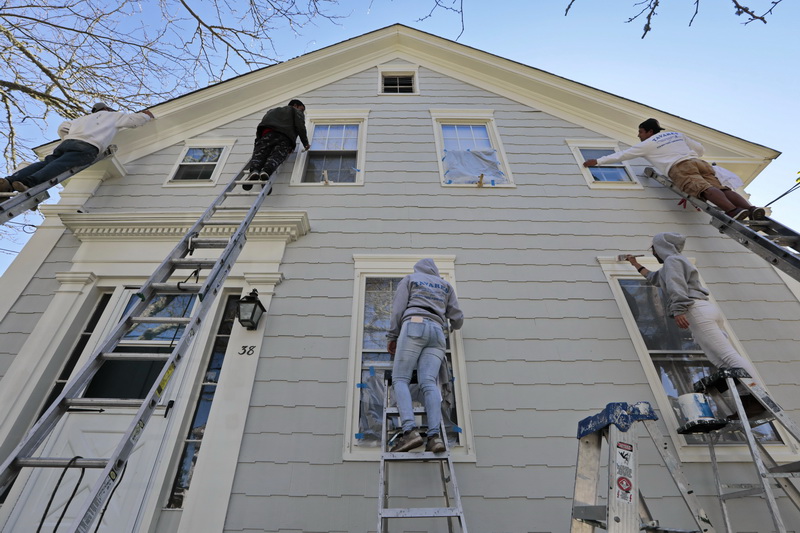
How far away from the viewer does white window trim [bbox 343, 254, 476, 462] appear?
309 centimetres

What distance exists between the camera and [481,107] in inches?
229

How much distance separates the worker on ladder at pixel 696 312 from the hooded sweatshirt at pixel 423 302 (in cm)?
183

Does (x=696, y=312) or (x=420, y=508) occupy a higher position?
(x=696, y=312)

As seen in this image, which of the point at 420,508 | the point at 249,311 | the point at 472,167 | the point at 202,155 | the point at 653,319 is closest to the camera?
the point at 420,508

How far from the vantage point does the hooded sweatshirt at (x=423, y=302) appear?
303cm

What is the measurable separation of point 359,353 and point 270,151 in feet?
9.04

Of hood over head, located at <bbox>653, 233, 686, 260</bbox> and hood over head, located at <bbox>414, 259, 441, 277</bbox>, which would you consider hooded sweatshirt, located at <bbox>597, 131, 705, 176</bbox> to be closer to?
hood over head, located at <bbox>653, 233, 686, 260</bbox>

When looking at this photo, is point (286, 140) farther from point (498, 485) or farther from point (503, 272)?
point (498, 485)

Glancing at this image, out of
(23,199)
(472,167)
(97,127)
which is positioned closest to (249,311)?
(23,199)

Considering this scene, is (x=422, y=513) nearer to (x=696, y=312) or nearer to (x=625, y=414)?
(x=625, y=414)

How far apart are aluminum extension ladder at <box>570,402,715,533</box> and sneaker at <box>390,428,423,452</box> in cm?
98

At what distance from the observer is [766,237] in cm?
381

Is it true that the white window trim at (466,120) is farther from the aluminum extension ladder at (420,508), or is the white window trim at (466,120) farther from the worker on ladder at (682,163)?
the aluminum extension ladder at (420,508)

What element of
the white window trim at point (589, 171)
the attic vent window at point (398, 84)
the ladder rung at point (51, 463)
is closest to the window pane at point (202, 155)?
the attic vent window at point (398, 84)
